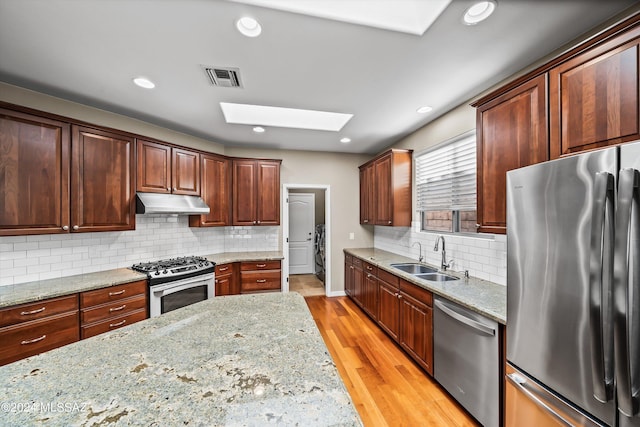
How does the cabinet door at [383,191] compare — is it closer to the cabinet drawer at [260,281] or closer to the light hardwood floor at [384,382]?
the light hardwood floor at [384,382]

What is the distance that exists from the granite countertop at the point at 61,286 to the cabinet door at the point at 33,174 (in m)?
0.48

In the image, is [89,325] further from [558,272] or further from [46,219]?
[558,272]

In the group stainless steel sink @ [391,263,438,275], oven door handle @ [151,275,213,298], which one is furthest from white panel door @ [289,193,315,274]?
stainless steel sink @ [391,263,438,275]

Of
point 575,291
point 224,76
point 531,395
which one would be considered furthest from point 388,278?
point 224,76

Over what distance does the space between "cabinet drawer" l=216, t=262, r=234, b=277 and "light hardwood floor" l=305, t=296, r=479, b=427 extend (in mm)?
1546

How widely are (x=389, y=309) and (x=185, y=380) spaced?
2559mm

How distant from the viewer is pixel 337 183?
186 inches

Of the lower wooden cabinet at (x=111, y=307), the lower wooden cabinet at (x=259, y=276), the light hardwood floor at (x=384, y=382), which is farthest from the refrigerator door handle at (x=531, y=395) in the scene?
the lower wooden cabinet at (x=111, y=307)

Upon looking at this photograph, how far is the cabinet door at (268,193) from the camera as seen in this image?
A: 4.06 meters

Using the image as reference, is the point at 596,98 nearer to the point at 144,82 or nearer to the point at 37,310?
the point at 144,82

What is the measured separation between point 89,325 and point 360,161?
171 inches

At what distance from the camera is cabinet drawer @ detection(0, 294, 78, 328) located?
182cm

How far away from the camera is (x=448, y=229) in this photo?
117 inches

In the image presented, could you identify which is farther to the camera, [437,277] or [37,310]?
[437,277]
